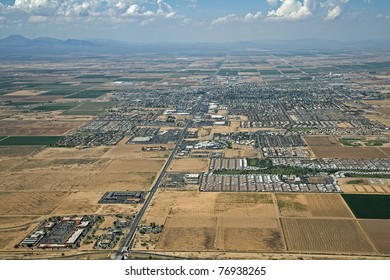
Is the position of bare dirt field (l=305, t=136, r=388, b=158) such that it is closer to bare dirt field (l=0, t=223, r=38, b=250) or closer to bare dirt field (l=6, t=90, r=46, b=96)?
bare dirt field (l=0, t=223, r=38, b=250)

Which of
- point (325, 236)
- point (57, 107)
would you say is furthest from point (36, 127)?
point (325, 236)

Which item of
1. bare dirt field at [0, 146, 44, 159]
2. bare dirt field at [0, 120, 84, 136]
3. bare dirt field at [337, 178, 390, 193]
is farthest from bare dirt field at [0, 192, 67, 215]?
bare dirt field at [337, 178, 390, 193]

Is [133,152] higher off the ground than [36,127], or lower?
higher

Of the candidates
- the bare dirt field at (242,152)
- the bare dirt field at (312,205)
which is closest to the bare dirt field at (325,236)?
→ the bare dirt field at (312,205)

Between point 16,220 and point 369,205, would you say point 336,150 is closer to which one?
point 369,205

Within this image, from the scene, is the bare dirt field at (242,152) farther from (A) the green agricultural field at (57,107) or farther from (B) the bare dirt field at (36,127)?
(A) the green agricultural field at (57,107)

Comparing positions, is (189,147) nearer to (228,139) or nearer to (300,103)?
(228,139)

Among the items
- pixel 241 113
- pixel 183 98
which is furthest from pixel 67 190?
pixel 183 98
